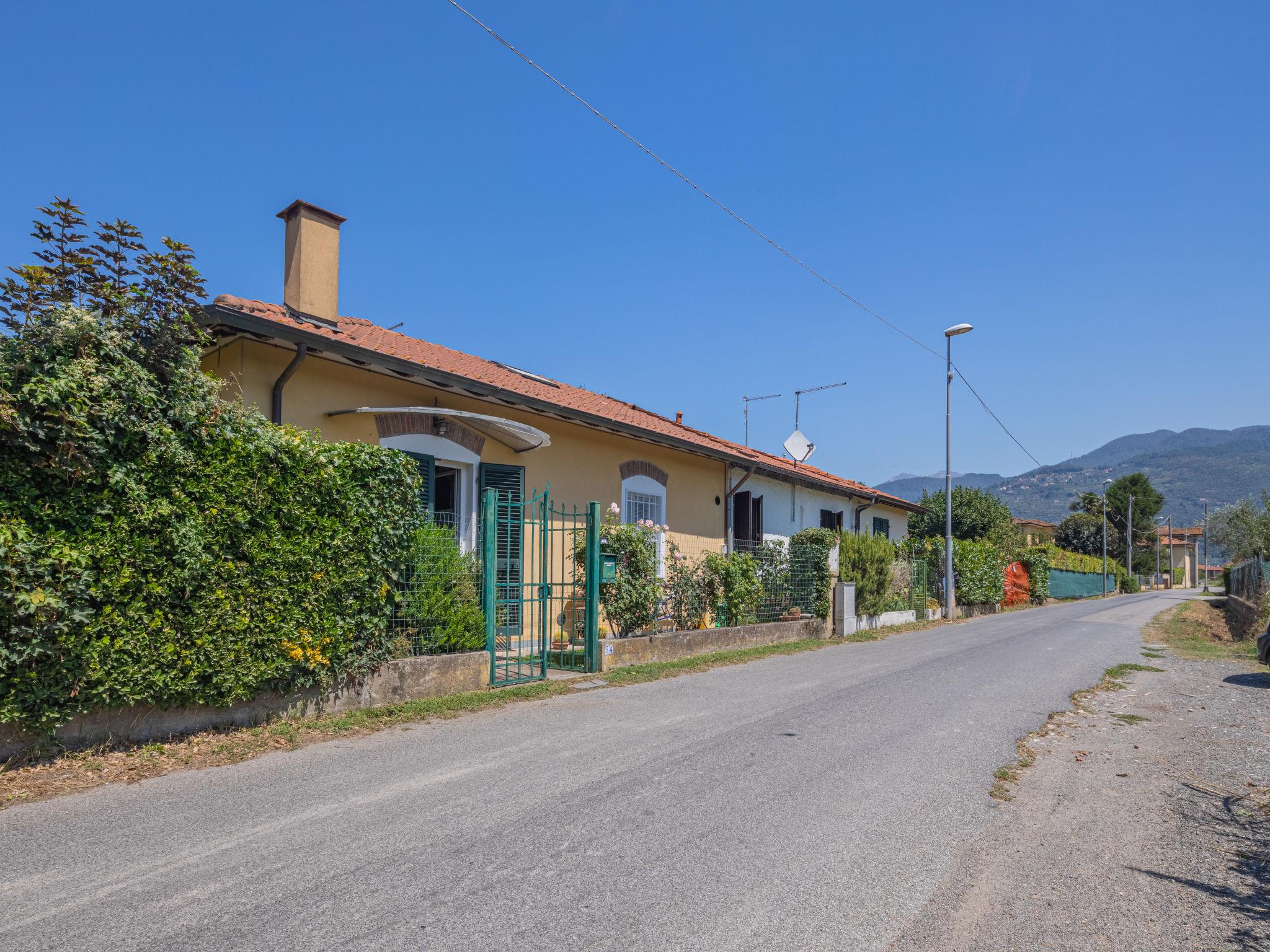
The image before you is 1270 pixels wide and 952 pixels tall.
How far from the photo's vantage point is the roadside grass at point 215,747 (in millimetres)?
5215

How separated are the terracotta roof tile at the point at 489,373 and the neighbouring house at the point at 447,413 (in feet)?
0.17

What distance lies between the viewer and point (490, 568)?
8.93 meters

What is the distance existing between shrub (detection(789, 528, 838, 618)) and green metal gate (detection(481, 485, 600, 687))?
5.42 meters

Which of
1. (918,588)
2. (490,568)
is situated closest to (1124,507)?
(918,588)

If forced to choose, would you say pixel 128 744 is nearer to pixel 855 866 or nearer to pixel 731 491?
pixel 855 866

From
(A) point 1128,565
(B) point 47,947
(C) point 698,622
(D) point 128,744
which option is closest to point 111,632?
(D) point 128,744

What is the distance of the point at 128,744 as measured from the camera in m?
5.86

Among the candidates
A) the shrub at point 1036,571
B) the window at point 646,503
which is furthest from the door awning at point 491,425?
the shrub at point 1036,571

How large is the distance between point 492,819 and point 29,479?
3.82 metres

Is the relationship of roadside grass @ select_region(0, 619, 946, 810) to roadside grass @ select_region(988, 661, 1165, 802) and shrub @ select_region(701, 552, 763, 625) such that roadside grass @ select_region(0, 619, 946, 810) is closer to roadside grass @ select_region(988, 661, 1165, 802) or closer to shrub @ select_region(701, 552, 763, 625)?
shrub @ select_region(701, 552, 763, 625)

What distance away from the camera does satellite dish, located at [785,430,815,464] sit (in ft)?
70.1

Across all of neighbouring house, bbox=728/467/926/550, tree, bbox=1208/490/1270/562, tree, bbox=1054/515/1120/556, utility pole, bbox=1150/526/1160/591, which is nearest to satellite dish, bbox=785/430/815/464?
neighbouring house, bbox=728/467/926/550

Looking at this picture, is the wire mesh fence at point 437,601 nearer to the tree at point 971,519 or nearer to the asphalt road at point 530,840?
the asphalt road at point 530,840

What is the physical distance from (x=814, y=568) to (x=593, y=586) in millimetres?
7313
